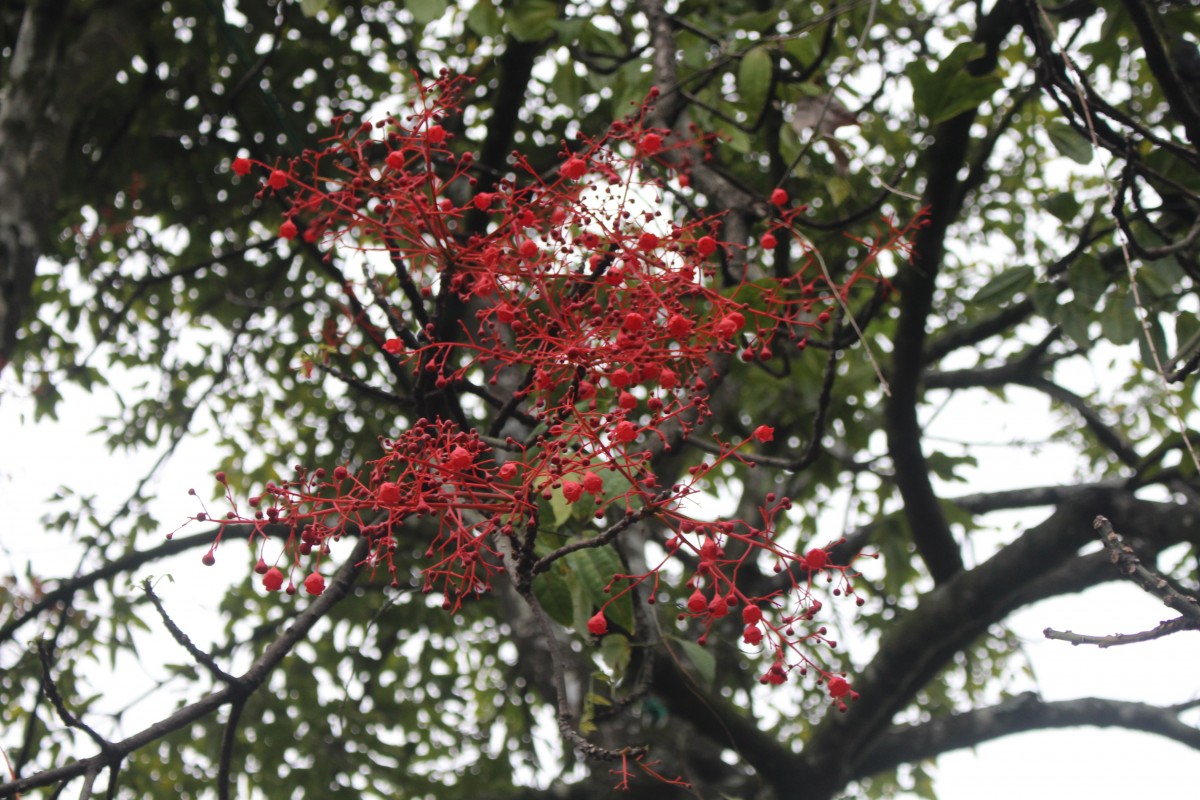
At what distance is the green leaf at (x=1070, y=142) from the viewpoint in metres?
2.17

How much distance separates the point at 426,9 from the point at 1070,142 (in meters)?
1.47

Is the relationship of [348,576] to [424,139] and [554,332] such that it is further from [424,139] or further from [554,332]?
[424,139]

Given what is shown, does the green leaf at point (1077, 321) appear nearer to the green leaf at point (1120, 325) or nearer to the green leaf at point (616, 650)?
the green leaf at point (1120, 325)

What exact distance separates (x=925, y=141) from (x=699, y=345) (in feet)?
4.88

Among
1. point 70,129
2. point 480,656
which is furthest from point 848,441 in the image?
point 70,129

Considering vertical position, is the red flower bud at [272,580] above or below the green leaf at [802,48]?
below

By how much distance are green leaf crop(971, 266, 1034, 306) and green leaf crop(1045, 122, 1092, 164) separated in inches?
12.3

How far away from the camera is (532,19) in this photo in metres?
2.68

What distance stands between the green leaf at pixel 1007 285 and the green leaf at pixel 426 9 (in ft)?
4.65

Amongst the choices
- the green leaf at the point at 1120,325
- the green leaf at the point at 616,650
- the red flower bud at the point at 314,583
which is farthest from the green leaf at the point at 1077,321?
the red flower bud at the point at 314,583

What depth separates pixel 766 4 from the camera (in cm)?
285

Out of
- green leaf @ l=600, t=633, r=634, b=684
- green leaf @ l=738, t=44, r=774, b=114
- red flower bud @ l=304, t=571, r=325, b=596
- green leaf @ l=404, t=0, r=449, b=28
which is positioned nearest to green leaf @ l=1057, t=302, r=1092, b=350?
green leaf @ l=738, t=44, r=774, b=114

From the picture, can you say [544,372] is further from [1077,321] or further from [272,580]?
[1077,321]

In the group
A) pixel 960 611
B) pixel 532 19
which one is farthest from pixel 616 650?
pixel 532 19
